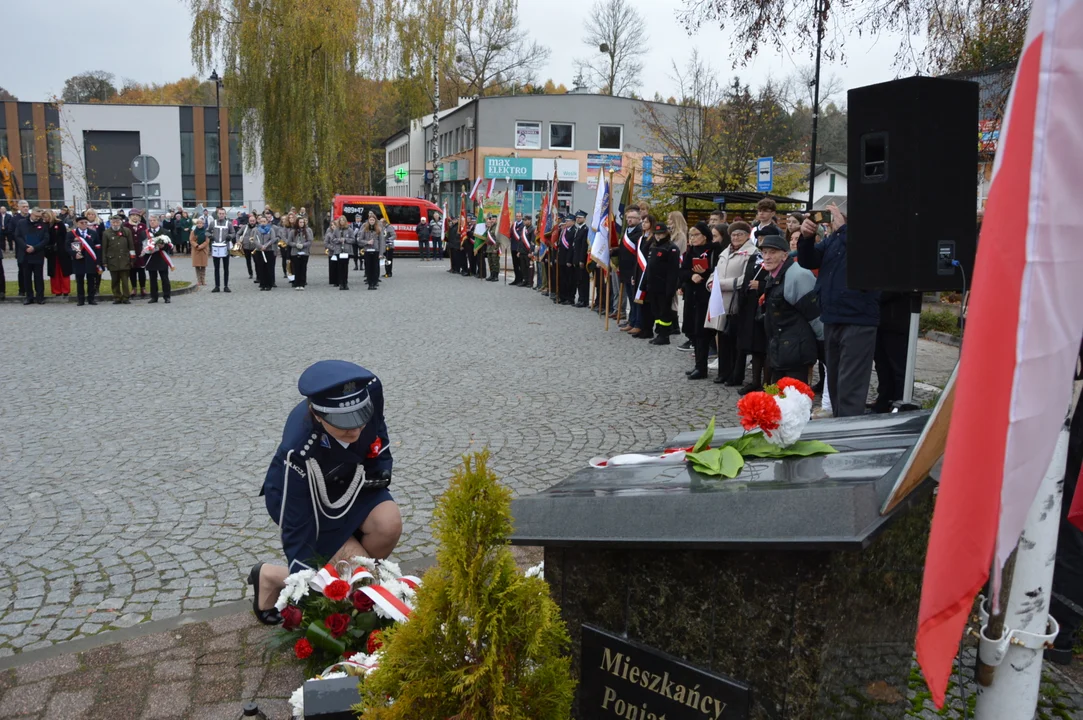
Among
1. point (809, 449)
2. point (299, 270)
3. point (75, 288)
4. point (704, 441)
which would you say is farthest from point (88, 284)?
point (809, 449)

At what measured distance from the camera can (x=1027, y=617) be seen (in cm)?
238

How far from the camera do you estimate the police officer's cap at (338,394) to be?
159 inches

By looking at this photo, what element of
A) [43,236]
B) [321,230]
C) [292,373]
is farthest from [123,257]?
[321,230]

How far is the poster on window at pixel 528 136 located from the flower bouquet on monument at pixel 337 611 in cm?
4842

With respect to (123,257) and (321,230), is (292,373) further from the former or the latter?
(321,230)

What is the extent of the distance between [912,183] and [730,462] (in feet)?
8.85

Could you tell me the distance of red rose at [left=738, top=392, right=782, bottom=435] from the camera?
3.28 m

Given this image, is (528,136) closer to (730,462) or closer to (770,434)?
(770,434)

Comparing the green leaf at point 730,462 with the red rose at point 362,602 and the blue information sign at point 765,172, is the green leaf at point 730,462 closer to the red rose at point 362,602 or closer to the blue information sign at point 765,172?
the red rose at point 362,602

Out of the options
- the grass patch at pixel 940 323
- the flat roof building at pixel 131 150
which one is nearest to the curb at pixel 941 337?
the grass patch at pixel 940 323

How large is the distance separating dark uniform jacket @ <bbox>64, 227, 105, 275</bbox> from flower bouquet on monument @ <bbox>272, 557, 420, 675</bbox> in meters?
16.7

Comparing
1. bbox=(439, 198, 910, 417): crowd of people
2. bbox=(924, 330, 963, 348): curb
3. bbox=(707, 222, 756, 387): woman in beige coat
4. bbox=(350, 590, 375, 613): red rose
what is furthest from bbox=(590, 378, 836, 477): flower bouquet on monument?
bbox=(924, 330, 963, 348): curb

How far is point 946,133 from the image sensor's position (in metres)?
4.95

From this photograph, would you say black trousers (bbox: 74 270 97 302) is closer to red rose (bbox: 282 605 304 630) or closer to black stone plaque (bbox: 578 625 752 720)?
red rose (bbox: 282 605 304 630)
